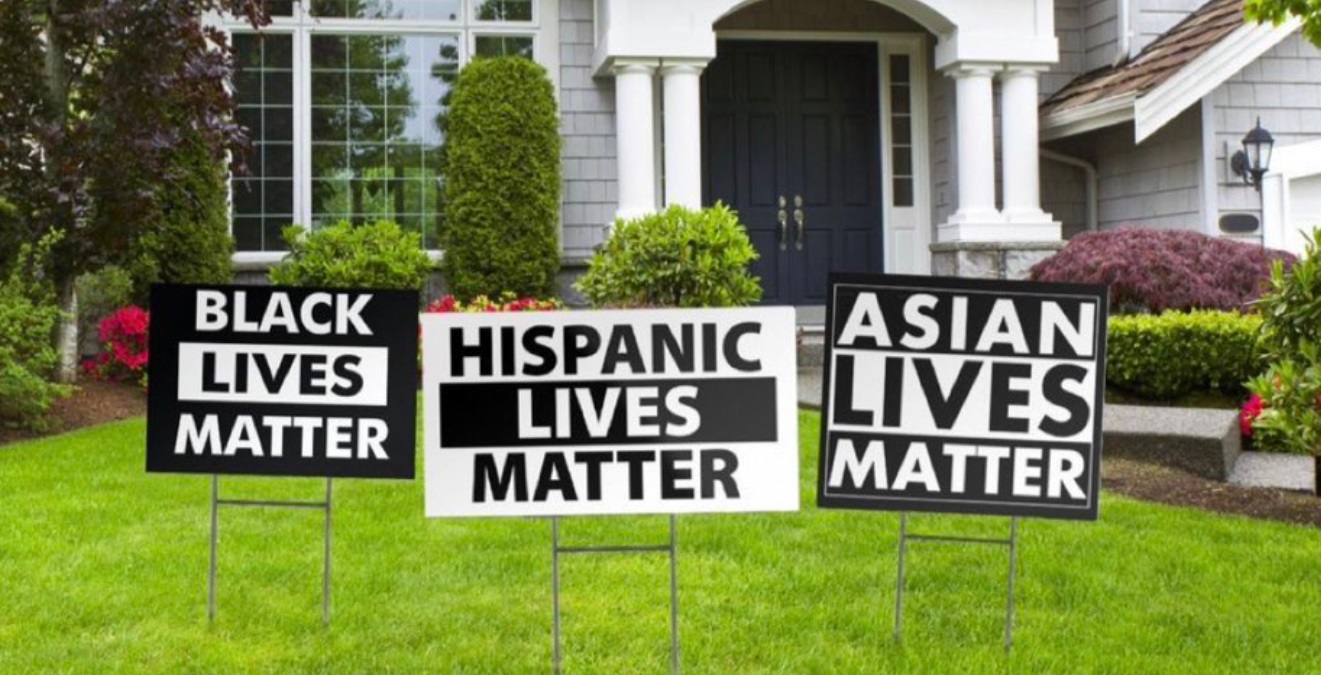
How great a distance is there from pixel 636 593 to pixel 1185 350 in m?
5.92

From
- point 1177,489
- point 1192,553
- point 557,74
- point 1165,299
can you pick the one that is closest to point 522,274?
point 557,74

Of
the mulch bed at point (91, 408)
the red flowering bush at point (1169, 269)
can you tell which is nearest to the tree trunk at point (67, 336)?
the mulch bed at point (91, 408)

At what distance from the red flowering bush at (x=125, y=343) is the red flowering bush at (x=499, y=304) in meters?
2.15

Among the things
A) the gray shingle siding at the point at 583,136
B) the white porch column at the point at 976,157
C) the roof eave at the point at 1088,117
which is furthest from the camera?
the gray shingle siding at the point at 583,136

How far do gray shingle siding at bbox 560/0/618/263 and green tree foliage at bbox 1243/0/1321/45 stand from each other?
7281 millimetres

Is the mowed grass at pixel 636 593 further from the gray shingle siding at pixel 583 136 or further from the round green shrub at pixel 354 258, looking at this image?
the gray shingle siding at pixel 583 136

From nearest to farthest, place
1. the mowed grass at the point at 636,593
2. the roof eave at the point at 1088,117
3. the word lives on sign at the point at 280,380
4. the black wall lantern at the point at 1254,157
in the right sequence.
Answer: the mowed grass at the point at 636,593 < the word lives on sign at the point at 280,380 < the black wall lantern at the point at 1254,157 < the roof eave at the point at 1088,117

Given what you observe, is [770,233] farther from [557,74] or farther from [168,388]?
[168,388]

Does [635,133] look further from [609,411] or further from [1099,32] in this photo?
[609,411]

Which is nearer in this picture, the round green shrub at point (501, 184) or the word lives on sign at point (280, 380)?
the word lives on sign at point (280, 380)

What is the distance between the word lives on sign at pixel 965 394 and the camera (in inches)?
150

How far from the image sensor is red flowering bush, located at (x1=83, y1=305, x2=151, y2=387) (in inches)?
401

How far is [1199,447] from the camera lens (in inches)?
273

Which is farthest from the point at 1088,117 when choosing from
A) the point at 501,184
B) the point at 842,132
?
the point at 501,184
